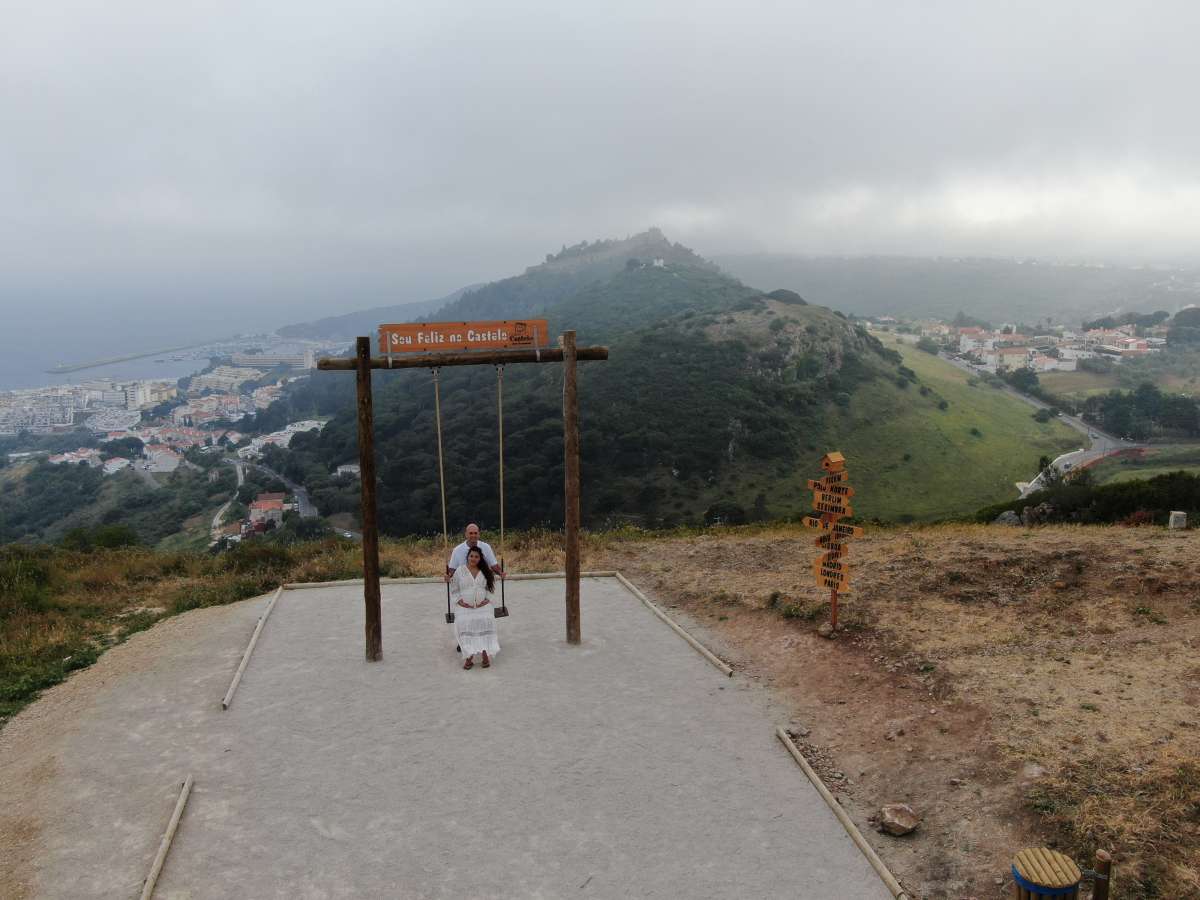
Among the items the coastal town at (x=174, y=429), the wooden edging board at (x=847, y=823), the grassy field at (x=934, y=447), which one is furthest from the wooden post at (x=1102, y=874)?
the grassy field at (x=934, y=447)

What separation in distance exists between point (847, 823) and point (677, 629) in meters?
4.28

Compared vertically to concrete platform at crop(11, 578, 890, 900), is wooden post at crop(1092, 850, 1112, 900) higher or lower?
higher

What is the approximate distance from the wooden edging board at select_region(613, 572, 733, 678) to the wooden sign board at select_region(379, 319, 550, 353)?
3947mm

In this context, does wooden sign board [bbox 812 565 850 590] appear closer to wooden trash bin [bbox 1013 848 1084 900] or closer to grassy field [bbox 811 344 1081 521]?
wooden trash bin [bbox 1013 848 1084 900]

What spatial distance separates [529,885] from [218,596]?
27.2 feet

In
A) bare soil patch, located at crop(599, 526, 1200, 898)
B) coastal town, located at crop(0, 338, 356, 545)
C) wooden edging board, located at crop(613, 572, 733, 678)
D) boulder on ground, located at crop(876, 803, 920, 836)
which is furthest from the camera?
coastal town, located at crop(0, 338, 356, 545)

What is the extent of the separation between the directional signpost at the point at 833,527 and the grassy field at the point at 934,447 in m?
42.1

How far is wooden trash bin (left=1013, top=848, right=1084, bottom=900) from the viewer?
13.3ft

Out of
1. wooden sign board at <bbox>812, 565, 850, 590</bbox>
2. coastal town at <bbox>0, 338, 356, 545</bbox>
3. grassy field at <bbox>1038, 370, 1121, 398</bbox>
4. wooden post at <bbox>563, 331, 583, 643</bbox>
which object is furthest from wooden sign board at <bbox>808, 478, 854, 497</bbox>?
grassy field at <bbox>1038, 370, 1121, 398</bbox>

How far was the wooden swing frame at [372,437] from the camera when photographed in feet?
28.6

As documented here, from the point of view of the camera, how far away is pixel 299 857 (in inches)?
206

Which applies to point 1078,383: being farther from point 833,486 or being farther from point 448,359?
point 448,359

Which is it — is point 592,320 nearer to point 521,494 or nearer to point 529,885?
point 521,494

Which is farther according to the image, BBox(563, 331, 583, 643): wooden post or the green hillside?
the green hillside
